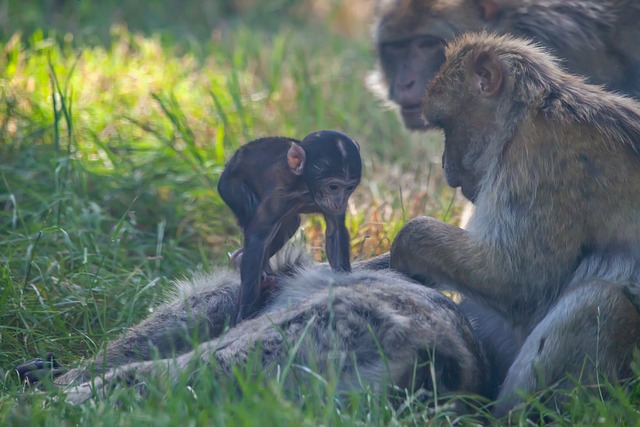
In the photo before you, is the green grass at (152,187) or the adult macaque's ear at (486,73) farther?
the adult macaque's ear at (486,73)

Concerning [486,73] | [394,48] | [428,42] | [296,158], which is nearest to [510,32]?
[428,42]

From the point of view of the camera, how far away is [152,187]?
578cm

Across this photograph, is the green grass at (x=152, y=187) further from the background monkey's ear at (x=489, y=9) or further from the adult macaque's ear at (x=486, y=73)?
the adult macaque's ear at (x=486, y=73)

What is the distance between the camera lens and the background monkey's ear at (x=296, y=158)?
4.13m

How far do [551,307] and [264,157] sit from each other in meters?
→ 1.41

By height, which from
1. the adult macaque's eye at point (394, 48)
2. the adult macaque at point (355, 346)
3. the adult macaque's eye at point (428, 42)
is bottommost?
the adult macaque at point (355, 346)

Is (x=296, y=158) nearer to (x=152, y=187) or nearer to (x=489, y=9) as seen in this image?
(x=152, y=187)

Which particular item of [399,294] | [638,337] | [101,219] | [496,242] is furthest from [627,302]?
[101,219]

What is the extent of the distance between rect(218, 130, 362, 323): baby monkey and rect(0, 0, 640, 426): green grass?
0.57 metres

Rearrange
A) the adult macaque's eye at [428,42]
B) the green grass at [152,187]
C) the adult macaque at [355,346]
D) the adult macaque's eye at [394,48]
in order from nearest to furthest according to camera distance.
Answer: the green grass at [152,187]
the adult macaque at [355,346]
the adult macaque's eye at [428,42]
the adult macaque's eye at [394,48]

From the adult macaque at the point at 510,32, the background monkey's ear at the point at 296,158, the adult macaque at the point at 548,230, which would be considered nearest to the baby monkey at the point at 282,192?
the background monkey's ear at the point at 296,158

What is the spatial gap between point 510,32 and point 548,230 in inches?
84.4

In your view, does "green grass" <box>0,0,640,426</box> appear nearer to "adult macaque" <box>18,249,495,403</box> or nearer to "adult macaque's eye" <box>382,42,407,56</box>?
"adult macaque" <box>18,249,495,403</box>

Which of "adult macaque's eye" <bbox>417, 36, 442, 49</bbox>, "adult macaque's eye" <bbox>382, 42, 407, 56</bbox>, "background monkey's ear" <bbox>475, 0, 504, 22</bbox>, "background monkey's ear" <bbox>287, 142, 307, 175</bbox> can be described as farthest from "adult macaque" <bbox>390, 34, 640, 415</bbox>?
"adult macaque's eye" <bbox>382, 42, 407, 56</bbox>
